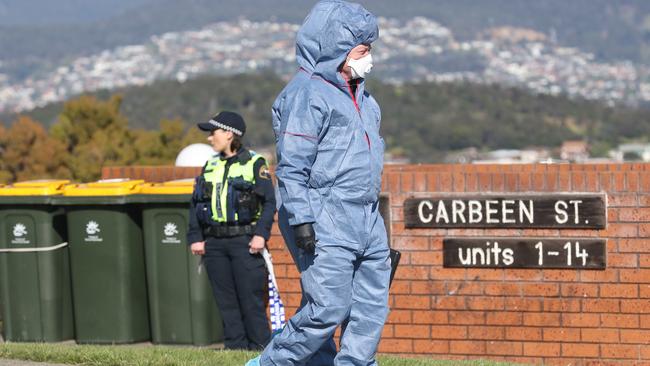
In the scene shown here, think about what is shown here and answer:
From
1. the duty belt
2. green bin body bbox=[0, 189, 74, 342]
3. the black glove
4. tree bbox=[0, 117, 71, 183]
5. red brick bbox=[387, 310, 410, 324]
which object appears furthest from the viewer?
tree bbox=[0, 117, 71, 183]

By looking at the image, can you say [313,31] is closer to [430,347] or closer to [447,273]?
[447,273]

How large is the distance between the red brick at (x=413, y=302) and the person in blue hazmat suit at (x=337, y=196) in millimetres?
2648

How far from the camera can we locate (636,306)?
8.31 meters

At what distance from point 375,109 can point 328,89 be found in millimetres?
371

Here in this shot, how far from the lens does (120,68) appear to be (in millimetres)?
182375

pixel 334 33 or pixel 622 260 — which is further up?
pixel 334 33

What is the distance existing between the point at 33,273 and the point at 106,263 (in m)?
0.55

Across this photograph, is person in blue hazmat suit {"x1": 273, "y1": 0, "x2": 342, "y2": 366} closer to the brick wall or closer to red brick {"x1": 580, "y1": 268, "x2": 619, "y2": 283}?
the brick wall

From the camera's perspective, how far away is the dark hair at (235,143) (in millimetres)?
8023

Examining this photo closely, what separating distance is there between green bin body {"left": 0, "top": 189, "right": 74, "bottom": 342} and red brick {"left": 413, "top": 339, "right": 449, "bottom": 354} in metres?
2.51

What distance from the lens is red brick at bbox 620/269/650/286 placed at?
827cm

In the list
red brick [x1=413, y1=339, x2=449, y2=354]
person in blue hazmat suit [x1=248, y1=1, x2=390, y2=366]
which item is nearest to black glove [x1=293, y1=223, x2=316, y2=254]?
person in blue hazmat suit [x1=248, y1=1, x2=390, y2=366]

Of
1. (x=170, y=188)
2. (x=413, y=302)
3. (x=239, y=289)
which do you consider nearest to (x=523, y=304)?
(x=413, y=302)

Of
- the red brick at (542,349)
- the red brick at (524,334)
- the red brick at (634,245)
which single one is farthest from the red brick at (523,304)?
the red brick at (634,245)
